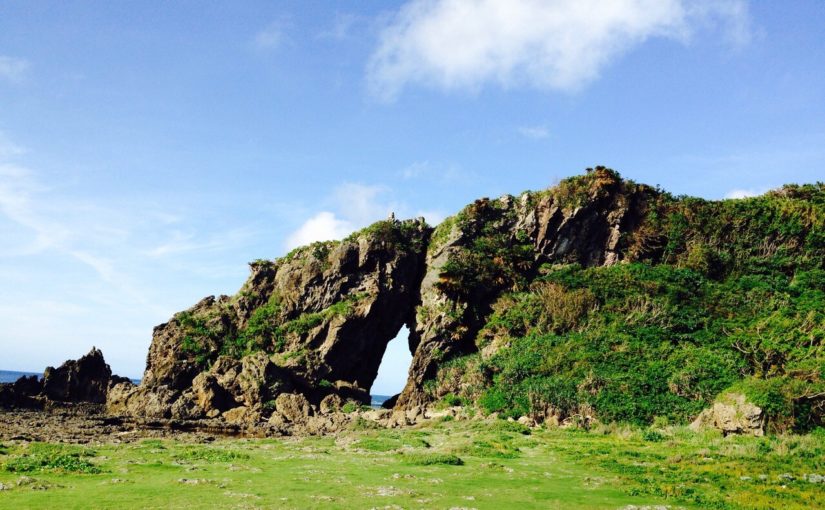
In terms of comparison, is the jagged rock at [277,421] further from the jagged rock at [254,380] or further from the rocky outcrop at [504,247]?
the rocky outcrop at [504,247]

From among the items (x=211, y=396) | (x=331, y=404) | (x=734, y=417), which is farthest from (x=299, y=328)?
(x=734, y=417)

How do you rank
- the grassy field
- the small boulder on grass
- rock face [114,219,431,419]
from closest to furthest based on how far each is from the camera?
the grassy field → the small boulder on grass → rock face [114,219,431,419]

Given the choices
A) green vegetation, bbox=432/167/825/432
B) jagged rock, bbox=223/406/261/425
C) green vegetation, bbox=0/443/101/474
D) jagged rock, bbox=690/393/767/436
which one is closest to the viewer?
green vegetation, bbox=0/443/101/474

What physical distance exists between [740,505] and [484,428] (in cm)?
Answer: 2588

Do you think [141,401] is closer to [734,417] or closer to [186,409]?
[186,409]

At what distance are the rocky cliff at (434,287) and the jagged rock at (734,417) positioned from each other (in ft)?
74.2

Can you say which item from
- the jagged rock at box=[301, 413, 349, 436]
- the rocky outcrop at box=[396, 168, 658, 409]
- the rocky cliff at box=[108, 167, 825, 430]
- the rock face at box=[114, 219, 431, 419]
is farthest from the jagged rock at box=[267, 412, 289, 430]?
the rocky outcrop at box=[396, 168, 658, 409]

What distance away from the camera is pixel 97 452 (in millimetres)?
31297

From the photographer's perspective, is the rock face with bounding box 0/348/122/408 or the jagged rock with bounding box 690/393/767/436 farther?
the rock face with bounding box 0/348/122/408

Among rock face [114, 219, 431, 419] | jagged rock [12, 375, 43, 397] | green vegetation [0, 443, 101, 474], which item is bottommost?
green vegetation [0, 443, 101, 474]

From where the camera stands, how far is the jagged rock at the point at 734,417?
3562 cm

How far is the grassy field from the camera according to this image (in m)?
20.0

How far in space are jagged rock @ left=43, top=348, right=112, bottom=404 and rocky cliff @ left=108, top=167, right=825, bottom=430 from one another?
15571 millimetres

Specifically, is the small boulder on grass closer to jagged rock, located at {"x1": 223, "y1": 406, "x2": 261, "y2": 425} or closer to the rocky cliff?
the rocky cliff
